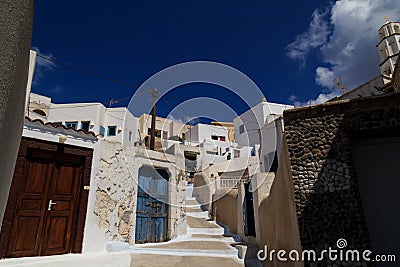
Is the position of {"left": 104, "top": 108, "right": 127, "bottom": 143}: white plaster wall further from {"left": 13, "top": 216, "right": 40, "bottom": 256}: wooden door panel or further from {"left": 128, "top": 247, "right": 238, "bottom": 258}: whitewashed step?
{"left": 13, "top": 216, "right": 40, "bottom": 256}: wooden door panel

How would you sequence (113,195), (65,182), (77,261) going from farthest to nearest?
(113,195), (65,182), (77,261)

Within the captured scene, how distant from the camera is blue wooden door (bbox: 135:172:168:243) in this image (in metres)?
7.14

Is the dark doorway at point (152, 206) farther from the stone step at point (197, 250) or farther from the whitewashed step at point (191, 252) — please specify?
the whitewashed step at point (191, 252)

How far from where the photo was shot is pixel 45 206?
5.04m

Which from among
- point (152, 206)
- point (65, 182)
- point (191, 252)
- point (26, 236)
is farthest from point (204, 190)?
point (26, 236)

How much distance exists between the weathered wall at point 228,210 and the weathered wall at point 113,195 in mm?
2423

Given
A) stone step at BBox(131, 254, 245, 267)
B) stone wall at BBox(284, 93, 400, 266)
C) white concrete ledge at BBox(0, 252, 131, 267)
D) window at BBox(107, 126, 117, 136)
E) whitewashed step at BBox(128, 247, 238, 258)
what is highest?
window at BBox(107, 126, 117, 136)

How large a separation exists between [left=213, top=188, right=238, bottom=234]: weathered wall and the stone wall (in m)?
6.32

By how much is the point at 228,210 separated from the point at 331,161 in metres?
7.48

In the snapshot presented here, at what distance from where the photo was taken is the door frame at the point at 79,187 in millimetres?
4496

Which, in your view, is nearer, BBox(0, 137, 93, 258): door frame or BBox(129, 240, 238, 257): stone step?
BBox(0, 137, 93, 258): door frame

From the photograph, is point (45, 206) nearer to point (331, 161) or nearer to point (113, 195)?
point (113, 195)

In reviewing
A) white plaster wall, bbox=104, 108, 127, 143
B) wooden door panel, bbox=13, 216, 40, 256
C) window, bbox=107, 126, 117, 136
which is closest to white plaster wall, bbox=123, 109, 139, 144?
white plaster wall, bbox=104, 108, 127, 143

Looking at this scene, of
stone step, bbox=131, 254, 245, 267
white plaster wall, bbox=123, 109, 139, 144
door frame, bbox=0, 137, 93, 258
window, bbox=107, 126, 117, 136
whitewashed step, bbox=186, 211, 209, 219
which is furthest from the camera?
white plaster wall, bbox=123, 109, 139, 144
